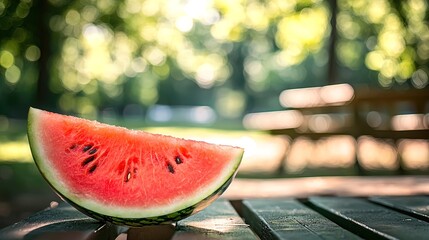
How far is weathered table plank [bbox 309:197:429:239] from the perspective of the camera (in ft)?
4.30

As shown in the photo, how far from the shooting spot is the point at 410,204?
73.2 inches

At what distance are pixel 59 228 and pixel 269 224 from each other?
44 cm

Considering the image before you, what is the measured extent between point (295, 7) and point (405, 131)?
6802 mm

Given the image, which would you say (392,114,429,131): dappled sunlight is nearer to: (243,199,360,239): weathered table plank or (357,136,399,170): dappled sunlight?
(357,136,399,170): dappled sunlight

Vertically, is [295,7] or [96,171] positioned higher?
[295,7]

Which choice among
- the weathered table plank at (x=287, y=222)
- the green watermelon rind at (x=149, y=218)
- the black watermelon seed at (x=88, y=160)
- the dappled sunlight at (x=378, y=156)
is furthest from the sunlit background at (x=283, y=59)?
the green watermelon rind at (x=149, y=218)

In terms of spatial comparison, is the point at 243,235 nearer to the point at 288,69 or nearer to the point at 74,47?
the point at 74,47

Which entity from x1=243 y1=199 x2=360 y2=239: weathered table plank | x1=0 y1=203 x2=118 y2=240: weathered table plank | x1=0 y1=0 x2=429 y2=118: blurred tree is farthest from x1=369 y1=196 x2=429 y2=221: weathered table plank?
x1=0 y1=0 x2=429 y2=118: blurred tree

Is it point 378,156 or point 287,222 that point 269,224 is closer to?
point 287,222

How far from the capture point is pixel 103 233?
1.43m

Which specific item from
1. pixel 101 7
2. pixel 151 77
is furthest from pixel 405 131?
pixel 151 77

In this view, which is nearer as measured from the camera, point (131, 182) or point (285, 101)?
point (131, 182)

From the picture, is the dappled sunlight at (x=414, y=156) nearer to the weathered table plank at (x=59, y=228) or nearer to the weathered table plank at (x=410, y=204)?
the weathered table plank at (x=410, y=204)

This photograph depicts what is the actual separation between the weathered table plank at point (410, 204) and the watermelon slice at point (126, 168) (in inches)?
19.2
